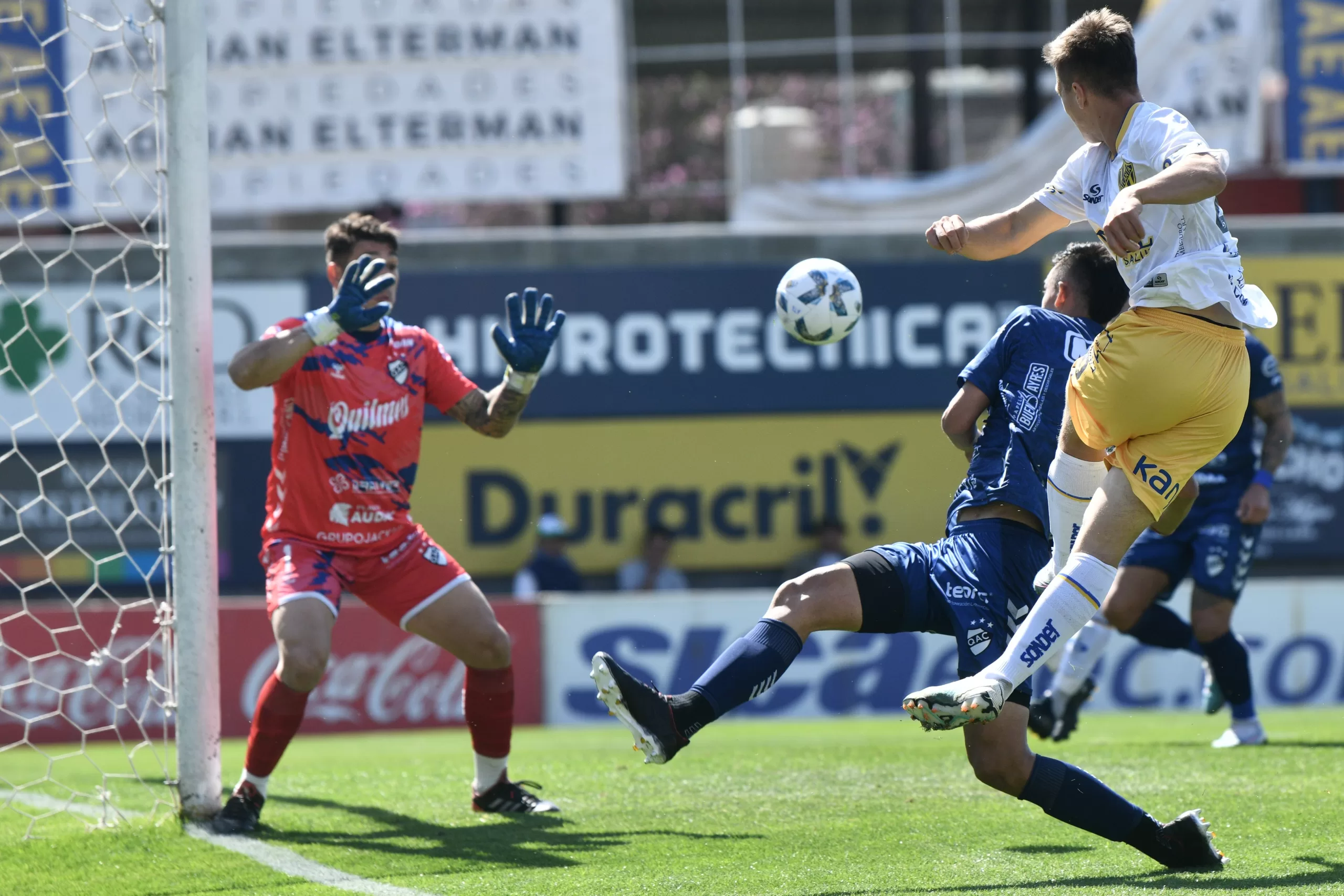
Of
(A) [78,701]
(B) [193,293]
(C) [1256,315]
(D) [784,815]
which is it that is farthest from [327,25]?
(C) [1256,315]

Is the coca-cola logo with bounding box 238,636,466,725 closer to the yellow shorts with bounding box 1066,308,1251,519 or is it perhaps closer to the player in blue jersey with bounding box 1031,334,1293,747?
the player in blue jersey with bounding box 1031,334,1293,747

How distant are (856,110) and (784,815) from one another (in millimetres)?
22549

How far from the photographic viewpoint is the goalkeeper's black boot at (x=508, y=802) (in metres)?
5.99

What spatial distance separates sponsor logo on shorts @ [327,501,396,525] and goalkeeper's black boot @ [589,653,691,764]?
192 cm

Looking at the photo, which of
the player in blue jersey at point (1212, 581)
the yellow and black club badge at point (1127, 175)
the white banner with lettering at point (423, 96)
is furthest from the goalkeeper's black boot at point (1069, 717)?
the white banner with lettering at point (423, 96)

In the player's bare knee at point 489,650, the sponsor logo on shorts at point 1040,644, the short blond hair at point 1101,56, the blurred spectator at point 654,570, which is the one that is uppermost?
the short blond hair at point 1101,56

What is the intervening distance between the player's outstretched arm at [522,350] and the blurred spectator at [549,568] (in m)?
7.75

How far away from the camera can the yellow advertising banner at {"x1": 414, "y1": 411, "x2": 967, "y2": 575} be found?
46.8 feet

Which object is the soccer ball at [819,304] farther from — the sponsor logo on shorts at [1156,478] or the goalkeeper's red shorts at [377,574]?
the goalkeeper's red shorts at [377,574]

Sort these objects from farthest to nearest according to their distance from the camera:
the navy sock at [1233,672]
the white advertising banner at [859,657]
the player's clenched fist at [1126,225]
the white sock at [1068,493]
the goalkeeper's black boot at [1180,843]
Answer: the white advertising banner at [859,657], the navy sock at [1233,672], the white sock at [1068,493], the goalkeeper's black boot at [1180,843], the player's clenched fist at [1126,225]

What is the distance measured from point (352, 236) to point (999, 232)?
2.49m

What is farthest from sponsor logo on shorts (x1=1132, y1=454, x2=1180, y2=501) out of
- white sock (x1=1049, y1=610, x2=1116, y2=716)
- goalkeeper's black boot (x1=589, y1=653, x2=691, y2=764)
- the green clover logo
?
the green clover logo

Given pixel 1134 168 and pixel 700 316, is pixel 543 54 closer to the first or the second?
pixel 700 316

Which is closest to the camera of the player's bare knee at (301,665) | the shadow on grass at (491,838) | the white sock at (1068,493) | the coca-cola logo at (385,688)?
the white sock at (1068,493)
